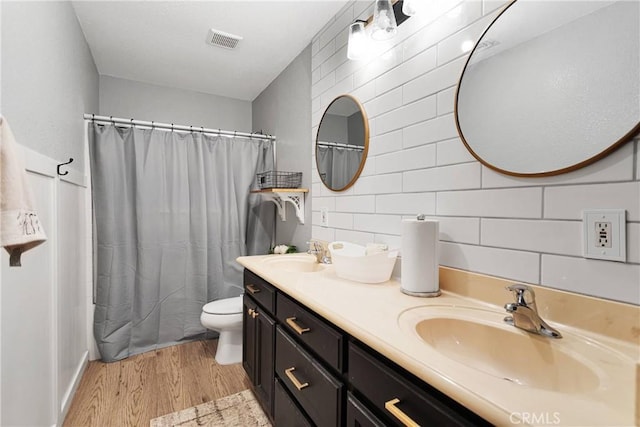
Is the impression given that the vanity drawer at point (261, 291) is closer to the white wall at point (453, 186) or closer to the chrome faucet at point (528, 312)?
the white wall at point (453, 186)

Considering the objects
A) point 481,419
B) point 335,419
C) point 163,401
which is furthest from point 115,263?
point 481,419

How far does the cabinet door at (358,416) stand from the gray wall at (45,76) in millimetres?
1428

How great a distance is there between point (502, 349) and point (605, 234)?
0.40m

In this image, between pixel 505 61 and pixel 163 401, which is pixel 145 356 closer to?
pixel 163 401

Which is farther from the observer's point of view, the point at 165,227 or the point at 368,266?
the point at 165,227

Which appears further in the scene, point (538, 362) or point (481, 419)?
point (538, 362)

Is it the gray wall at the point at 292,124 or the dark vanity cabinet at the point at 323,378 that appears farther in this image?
the gray wall at the point at 292,124

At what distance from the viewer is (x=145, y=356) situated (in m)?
2.37

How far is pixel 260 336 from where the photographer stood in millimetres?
1618

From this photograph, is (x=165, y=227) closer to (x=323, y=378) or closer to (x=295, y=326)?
(x=295, y=326)

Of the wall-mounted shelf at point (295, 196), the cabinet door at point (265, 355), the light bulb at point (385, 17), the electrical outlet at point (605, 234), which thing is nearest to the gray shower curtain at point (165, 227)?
the wall-mounted shelf at point (295, 196)

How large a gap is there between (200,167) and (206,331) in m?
1.44

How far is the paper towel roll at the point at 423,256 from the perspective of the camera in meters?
1.09

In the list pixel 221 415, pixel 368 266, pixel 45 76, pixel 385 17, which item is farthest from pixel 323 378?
pixel 45 76
